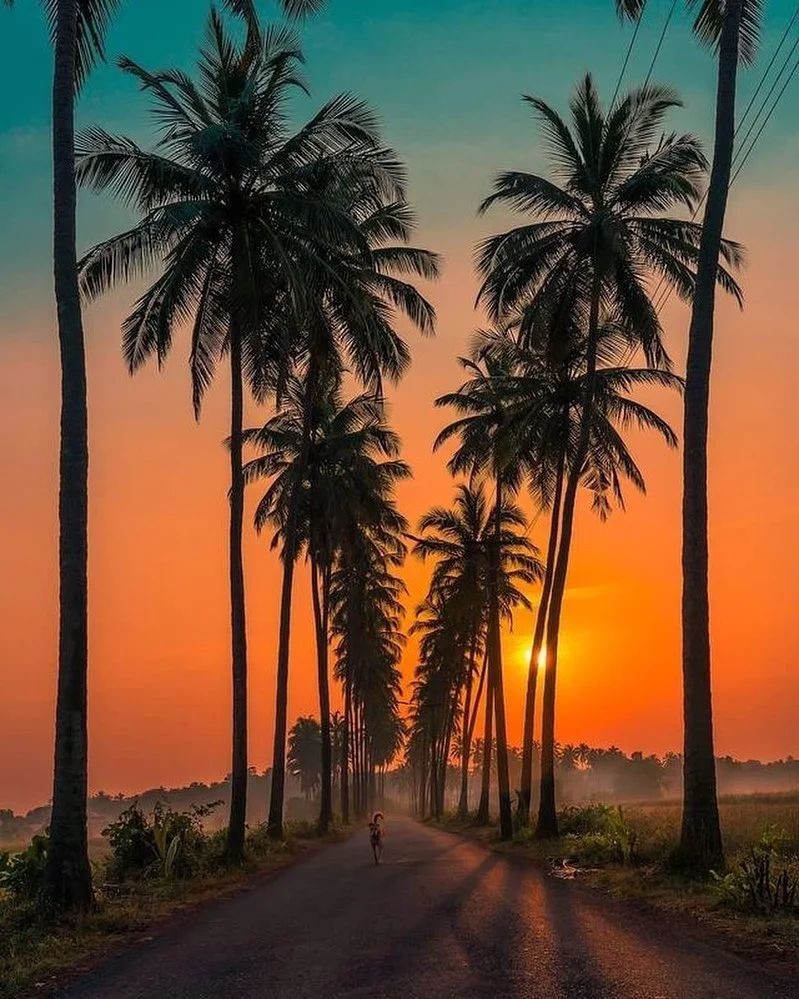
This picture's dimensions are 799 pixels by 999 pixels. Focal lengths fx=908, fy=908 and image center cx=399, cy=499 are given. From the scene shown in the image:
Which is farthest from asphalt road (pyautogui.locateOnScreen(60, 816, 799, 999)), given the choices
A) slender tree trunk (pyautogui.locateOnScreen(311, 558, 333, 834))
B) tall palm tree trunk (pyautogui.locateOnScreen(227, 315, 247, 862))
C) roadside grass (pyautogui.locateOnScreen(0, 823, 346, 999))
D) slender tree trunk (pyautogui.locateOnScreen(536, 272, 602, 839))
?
slender tree trunk (pyautogui.locateOnScreen(311, 558, 333, 834))

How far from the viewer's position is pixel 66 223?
1261 cm

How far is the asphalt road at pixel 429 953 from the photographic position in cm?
667

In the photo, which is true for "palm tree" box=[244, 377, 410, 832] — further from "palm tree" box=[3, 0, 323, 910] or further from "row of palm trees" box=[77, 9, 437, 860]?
"palm tree" box=[3, 0, 323, 910]

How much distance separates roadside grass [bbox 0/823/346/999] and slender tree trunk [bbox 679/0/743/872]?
7.26 meters

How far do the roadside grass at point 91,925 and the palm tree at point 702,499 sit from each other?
7276 mm

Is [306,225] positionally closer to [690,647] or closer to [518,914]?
[690,647]

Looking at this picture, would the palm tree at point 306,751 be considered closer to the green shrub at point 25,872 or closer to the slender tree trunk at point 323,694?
the slender tree trunk at point 323,694

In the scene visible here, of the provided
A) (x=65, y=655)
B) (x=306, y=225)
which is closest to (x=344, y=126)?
(x=306, y=225)

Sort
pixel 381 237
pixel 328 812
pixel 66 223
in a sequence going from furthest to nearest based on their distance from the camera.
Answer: pixel 328 812 < pixel 381 237 < pixel 66 223

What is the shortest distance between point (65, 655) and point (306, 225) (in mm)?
10934

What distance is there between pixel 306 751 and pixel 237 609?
4959 inches

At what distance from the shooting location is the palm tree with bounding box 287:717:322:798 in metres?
138

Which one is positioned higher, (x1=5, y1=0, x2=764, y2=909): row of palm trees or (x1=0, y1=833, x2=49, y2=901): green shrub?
(x1=5, y1=0, x2=764, y2=909): row of palm trees

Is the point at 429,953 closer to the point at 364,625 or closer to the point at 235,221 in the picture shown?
the point at 235,221
